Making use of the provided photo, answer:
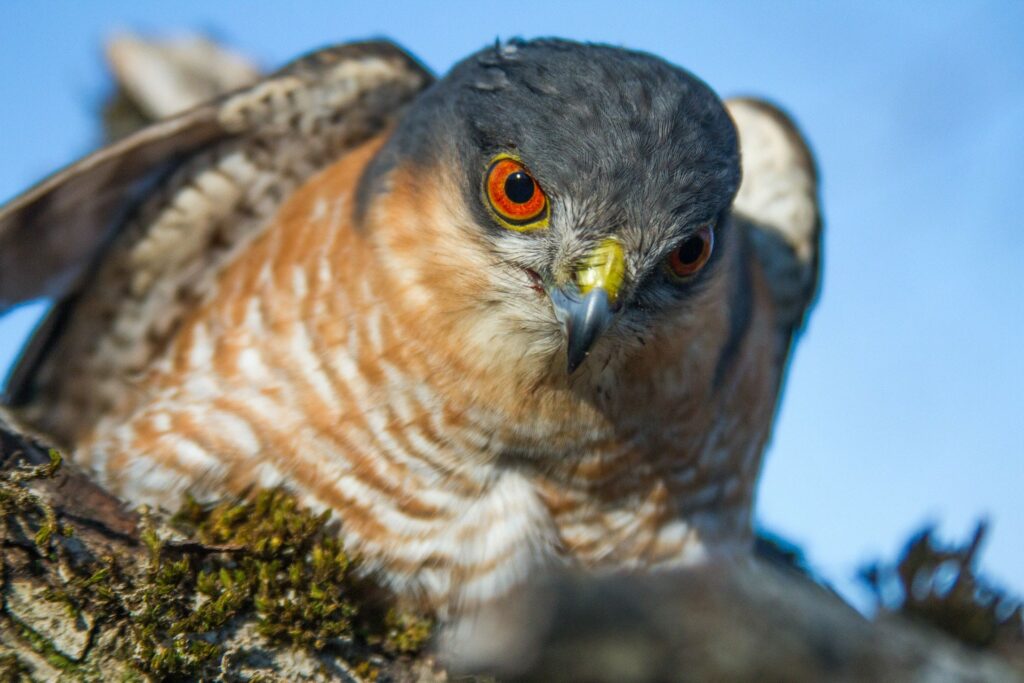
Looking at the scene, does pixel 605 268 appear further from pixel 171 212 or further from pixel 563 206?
pixel 171 212

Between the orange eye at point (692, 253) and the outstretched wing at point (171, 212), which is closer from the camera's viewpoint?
the orange eye at point (692, 253)

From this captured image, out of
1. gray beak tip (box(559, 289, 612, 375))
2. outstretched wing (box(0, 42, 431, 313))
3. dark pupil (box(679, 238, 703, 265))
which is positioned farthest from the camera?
outstretched wing (box(0, 42, 431, 313))

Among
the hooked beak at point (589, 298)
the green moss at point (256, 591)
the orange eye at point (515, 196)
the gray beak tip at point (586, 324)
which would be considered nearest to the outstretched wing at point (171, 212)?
the green moss at point (256, 591)

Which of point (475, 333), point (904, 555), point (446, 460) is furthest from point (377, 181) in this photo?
point (904, 555)

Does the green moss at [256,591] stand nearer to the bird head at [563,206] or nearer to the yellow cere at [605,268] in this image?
the bird head at [563,206]

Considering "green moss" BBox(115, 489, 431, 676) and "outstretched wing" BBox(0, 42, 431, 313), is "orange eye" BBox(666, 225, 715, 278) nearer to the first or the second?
"green moss" BBox(115, 489, 431, 676)

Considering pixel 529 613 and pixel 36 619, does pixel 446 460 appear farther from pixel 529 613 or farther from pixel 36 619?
pixel 36 619

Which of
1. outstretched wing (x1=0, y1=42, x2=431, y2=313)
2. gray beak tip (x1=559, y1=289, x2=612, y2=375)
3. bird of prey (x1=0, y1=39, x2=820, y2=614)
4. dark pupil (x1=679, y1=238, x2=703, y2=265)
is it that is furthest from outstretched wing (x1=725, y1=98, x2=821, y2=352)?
gray beak tip (x1=559, y1=289, x2=612, y2=375)
